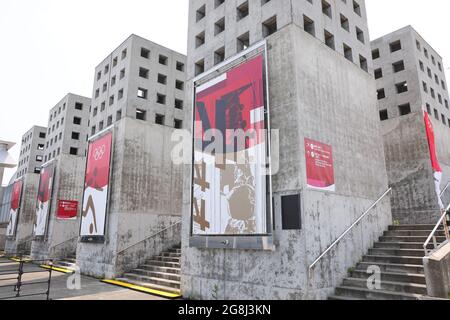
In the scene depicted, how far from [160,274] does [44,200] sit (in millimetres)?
19861

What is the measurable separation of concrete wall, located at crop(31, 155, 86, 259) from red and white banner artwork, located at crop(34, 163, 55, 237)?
1.50 ft

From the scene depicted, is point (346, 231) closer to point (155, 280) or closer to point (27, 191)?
point (155, 280)

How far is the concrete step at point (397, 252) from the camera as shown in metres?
10.7

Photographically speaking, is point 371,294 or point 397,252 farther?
point 397,252

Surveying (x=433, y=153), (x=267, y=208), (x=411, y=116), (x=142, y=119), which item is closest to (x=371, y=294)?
(x=267, y=208)

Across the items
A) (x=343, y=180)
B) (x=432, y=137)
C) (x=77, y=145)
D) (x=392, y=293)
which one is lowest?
(x=392, y=293)

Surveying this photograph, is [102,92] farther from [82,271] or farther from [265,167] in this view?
[265,167]

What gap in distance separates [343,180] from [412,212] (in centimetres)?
1210

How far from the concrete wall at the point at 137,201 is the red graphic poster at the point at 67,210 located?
845 centimetres

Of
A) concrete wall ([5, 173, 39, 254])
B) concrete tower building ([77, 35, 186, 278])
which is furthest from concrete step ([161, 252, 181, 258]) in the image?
concrete wall ([5, 173, 39, 254])

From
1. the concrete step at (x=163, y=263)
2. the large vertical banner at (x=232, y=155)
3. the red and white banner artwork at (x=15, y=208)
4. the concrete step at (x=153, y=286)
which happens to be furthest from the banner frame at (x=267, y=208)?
the red and white banner artwork at (x=15, y=208)

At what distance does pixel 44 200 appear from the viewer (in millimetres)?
30297
